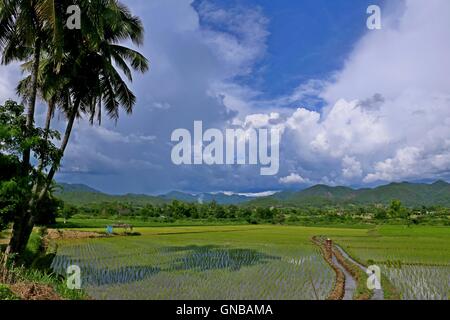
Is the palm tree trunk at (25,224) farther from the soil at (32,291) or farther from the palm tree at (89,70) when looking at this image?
the soil at (32,291)

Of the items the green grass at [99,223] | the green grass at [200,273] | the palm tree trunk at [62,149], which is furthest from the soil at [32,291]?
the green grass at [99,223]

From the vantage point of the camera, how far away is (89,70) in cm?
1211

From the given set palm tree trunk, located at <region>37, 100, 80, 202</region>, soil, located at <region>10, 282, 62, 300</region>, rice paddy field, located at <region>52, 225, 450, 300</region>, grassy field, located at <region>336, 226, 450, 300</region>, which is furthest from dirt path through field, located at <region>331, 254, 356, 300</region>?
palm tree trunk, located at <region>37, 100, 80, 202</region>

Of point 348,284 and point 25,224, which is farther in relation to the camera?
point 348,284

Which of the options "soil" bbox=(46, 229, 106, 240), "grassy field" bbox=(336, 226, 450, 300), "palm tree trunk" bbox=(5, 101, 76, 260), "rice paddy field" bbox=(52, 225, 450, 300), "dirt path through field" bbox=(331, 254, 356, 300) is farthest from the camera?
"soil" bbox=(46, 229, 106, 240)

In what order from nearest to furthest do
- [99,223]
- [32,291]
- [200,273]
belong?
[32,291] → [200,273] → [99,223]

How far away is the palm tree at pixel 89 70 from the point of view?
10680 millimetres

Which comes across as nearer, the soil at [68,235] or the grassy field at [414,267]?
the grassy field at [414,267]

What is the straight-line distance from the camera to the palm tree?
10.7m

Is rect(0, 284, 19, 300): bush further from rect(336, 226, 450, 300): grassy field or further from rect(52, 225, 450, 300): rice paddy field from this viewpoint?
rect(336, 226, 450, 300): grassy field

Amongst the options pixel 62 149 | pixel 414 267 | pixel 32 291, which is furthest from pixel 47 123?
pixel 414 267

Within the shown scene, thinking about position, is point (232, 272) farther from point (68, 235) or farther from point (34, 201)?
point (68, 235)

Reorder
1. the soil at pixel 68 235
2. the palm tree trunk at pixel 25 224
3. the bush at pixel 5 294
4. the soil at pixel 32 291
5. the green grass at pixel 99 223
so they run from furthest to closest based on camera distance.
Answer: the green grass at pixel 99 223 < the soil at pixel 68 235 < the palm tree trunk at pixel 25 224 < the soil at pixel 32 291 < the bush at pixel 5 294
